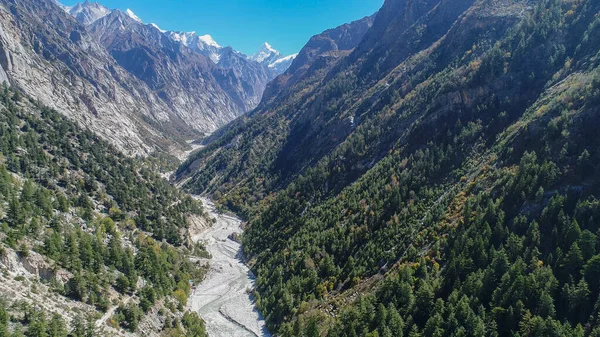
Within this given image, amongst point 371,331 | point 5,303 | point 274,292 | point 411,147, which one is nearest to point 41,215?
point 5,303

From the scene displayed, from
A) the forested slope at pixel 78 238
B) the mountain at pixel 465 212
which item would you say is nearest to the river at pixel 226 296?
the mountain at pixel 465 212

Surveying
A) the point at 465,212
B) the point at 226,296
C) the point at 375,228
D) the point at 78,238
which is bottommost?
the point at 226,296

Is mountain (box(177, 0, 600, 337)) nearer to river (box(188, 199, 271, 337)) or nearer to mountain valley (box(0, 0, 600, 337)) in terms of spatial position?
mountain valley (box(0, 0, 600, 337))

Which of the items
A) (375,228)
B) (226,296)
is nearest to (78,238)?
(226,296)

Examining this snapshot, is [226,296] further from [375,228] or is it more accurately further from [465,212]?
[465,212]

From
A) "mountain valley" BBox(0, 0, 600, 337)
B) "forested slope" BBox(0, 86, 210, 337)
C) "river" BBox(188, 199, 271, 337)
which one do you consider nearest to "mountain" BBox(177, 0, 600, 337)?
"mountain valley" BBox(0, 0, 600, 337)

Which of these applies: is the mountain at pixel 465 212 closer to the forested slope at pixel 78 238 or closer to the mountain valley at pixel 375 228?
the mountain valley at pixel 375 228
